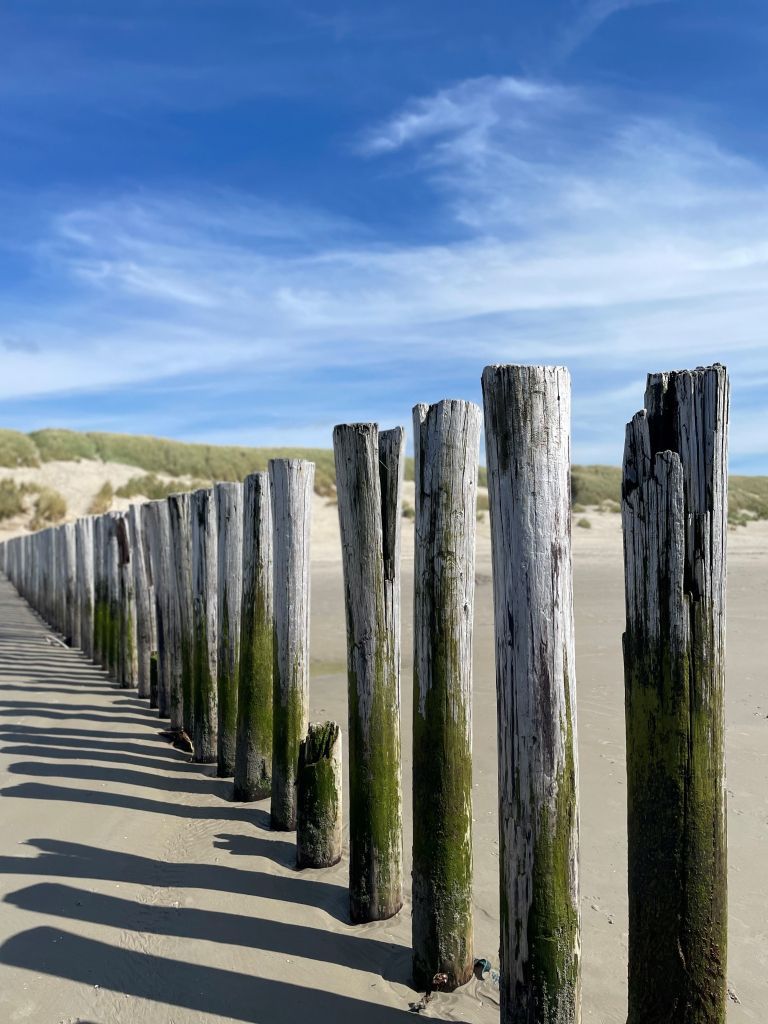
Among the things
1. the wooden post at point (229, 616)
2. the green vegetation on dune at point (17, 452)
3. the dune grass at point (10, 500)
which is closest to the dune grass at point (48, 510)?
the dune grass at point (10, 500)

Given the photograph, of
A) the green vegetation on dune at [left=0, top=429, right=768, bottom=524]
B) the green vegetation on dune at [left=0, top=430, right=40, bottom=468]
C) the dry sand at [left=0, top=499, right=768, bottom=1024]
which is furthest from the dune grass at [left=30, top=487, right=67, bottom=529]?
the dry sand at [left=0, top=499, right=768, bottom=1024]

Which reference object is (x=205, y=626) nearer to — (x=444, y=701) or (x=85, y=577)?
(x=444, y=701)

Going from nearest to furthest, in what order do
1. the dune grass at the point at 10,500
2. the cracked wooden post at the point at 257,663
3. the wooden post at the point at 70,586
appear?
the cracked wooden post at the point at 257,663
the wooden post at the point at 70,586
the dune grass at the point at 10,500

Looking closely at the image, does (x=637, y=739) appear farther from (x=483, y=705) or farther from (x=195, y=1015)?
(x=483, y=705)

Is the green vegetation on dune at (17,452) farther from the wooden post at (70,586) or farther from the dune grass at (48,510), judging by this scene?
the wooden post at (70,586)

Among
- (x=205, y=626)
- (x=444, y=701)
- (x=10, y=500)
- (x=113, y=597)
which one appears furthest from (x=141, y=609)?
(x=10, y=500)

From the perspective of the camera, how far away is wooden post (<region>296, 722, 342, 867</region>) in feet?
13.0

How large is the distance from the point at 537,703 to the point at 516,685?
0.08 metres

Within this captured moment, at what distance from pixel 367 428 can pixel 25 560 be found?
2059 centimetres

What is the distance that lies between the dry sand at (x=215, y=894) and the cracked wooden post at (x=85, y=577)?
→ 416cm

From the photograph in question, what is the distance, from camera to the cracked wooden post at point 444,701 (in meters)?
3.07

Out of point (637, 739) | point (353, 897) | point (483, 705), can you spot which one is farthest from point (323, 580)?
point (637, 739)

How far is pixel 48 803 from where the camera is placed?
4.92 m

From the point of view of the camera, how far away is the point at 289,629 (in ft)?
14.8
